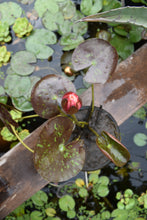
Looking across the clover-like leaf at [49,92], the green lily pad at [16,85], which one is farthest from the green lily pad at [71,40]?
the clover-like leaf at [49,92]

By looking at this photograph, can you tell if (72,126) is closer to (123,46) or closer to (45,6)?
(123,46)

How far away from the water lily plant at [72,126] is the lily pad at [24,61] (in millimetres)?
441

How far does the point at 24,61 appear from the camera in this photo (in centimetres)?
133

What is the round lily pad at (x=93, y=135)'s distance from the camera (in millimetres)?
1025

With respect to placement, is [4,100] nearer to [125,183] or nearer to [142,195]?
[125,183]

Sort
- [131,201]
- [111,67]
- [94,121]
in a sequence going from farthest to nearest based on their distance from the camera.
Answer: [131,201] → [94,121] → [111,67]

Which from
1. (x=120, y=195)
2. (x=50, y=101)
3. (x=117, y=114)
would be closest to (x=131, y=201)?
(x=120, y=195)

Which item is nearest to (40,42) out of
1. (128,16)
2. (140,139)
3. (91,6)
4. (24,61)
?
(24,61)

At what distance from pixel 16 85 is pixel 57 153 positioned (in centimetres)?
63

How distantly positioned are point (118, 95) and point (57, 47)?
56 centimetres

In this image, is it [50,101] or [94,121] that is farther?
[94,121]

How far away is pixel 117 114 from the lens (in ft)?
3.56

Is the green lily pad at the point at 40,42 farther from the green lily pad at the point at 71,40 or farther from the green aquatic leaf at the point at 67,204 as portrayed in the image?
the green aquatic leaf at the point at 67,204

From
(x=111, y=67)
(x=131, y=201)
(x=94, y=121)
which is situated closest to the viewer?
(x=111, y=67)
